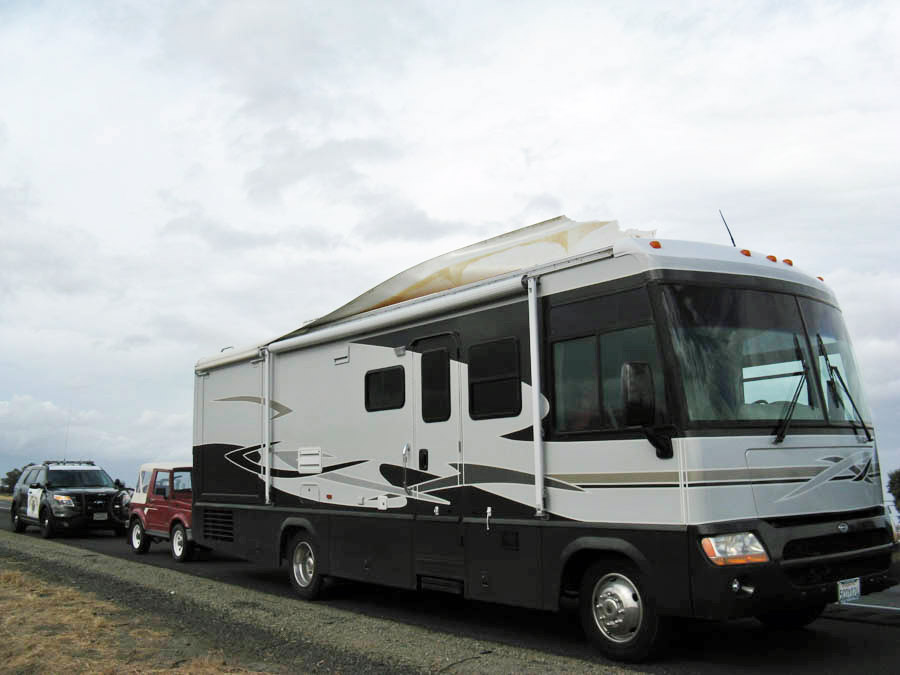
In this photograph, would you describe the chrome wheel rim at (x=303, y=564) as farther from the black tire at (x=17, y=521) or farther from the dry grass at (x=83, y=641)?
the black tire at (x=17, y=521)

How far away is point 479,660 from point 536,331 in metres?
2.72

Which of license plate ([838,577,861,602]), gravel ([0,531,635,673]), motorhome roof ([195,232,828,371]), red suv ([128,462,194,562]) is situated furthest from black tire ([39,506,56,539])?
license plate ([838,577,861,602])

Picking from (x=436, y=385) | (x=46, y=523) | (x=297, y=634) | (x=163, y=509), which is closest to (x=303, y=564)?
(x=297, y=634)

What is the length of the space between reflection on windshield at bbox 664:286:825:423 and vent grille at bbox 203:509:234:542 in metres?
7.80

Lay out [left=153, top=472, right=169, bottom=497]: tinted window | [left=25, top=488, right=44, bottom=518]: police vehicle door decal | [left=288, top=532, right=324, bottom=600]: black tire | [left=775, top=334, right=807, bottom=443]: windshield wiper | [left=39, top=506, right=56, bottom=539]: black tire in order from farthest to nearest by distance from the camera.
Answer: [left=25, top=488, right=44, bottom=518]: police vehicle door decal → [left=39, top=506, right=56, bottom=539]: black tire → [left=153, top=472, right=169, bottom=497]: tinted window → [left=288, top=532, right=324, bottom=600]: black tire → [left=775, top=334, right=807, bottom=443]: windshield wiper

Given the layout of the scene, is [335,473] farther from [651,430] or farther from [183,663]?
[651,430]

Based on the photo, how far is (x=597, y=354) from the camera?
24.4ft

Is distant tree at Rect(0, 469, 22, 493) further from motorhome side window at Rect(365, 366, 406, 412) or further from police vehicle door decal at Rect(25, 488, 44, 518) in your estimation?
motorhome side window at Rect(365, 366, 406, 412)

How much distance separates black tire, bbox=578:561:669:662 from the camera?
6859 mm

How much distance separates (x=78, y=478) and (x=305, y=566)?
1264 centimetres

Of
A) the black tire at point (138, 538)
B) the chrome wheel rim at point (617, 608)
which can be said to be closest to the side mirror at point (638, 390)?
the chrome wheel rim at point (617, 608)

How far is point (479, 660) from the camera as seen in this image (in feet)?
23.8

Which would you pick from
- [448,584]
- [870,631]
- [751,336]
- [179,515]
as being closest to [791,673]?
[870,631]

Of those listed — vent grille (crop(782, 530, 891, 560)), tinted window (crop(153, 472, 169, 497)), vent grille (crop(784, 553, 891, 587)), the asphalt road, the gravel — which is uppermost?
tinted window (crop(153, 472, 169, 497))
